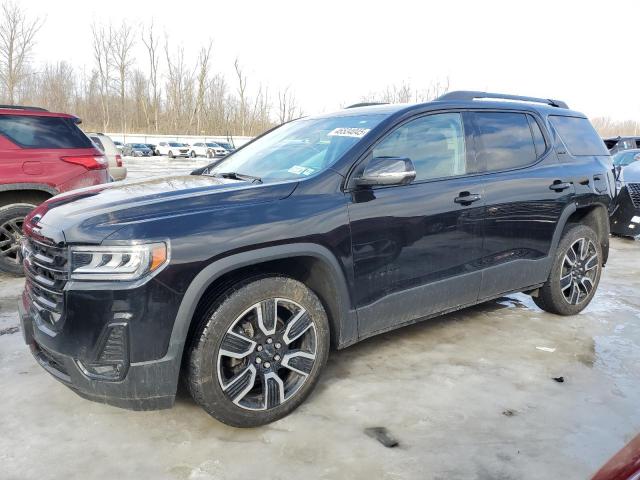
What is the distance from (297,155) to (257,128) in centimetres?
6841

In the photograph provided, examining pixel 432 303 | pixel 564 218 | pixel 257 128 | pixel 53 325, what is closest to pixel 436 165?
pixel 432 303

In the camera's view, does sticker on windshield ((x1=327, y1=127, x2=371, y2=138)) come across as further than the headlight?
Yes

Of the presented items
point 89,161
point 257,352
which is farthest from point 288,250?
point 89,161

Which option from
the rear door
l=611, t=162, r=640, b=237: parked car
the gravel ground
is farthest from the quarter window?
l=611, t=162, r=640, b=237: parked car

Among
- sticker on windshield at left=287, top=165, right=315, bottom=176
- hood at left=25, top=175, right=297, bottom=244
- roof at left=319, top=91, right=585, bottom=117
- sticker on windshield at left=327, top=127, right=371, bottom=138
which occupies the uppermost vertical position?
roof at left=319, top=91, right=585, bottom=117

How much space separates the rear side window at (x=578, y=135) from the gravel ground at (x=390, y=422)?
1.71 m

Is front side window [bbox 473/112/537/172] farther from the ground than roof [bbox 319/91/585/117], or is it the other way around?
roof [bbox 319/91/585/117]

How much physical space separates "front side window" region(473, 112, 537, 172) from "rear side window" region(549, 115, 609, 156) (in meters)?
0.45

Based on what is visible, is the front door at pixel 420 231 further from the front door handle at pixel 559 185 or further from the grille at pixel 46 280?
the grille at pixel 46 280

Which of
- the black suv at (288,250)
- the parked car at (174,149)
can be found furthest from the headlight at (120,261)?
the parked car at (174,149)

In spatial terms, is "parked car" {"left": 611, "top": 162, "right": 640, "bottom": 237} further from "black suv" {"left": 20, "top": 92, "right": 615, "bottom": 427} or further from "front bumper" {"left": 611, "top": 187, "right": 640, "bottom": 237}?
"black suv" {"left": 20, "top": 92, "right": 615, "bottom": 427}

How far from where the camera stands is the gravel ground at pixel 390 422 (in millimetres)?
2412

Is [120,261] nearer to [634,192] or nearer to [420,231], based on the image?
[420,231]

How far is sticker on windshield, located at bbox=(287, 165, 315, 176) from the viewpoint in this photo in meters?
3.06
